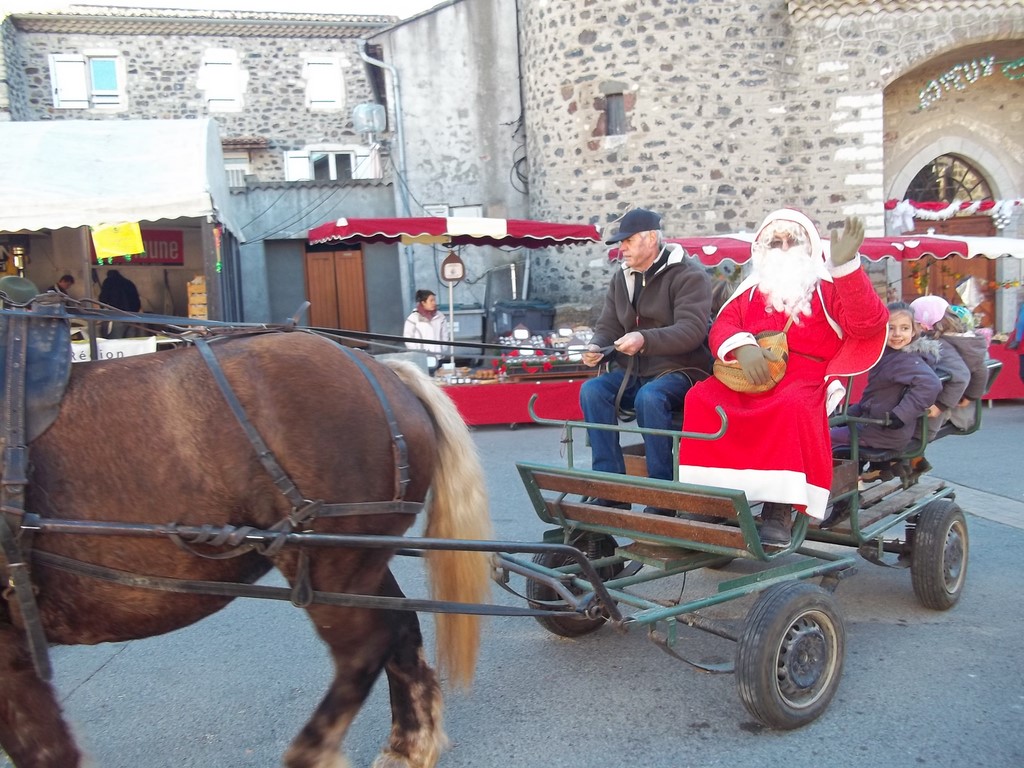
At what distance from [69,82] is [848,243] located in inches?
821

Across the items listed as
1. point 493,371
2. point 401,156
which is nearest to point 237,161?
point 401,156

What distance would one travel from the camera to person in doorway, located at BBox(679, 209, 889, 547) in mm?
3109

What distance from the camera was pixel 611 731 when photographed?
2.96m

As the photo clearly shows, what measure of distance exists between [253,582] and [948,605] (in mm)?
3270

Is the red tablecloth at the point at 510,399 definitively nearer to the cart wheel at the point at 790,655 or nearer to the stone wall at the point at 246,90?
the cart wheel at the point at 790,655

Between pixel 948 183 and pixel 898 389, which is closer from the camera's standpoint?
pixel 898 389

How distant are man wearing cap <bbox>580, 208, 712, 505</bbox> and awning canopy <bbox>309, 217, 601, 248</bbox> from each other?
18.7ft

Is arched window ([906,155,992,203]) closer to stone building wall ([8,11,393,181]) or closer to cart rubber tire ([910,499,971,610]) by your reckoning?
stone building wall ([8,11,393,181])

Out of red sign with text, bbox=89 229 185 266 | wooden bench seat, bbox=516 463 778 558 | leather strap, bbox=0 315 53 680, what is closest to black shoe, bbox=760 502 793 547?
wooden bench seat, bbox=516 463 778 558

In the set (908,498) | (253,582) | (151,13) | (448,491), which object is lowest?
(908,498)

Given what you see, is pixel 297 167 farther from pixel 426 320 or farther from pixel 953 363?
pixel 953 363

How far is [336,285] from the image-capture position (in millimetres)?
16359

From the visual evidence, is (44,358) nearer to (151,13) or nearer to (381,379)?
(381,379)

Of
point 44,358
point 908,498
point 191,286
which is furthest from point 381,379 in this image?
point 191,286
